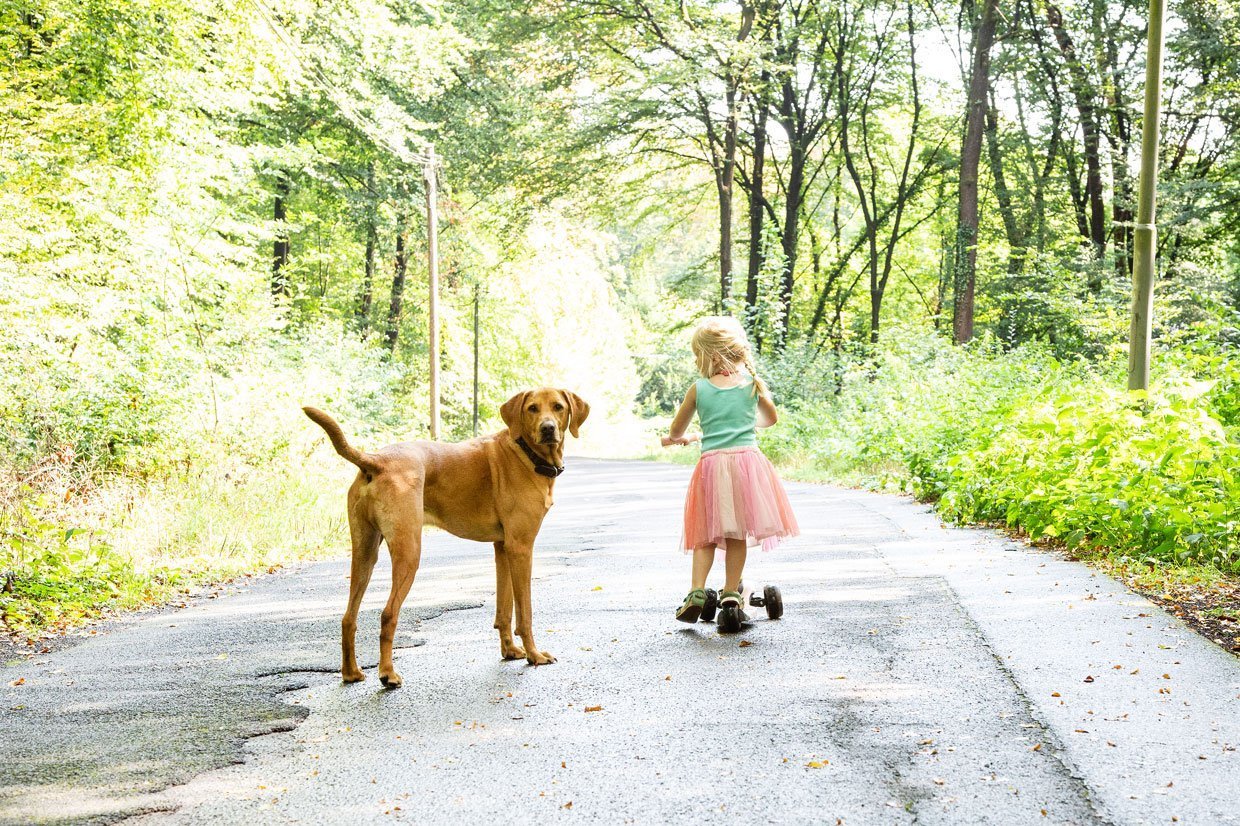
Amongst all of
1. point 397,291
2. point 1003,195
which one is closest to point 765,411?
point 1003,195

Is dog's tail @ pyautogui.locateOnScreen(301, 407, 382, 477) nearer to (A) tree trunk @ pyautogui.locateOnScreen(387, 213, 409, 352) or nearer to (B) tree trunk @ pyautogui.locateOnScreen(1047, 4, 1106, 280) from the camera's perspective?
(B) tree trunk @ pyautogui.locateOnScreen(1047, 4, 1106, 280)

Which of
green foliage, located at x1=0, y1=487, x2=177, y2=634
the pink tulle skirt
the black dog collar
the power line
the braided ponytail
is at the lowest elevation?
green foliage, located at x1=0, y1=487, x2=177, y2=634

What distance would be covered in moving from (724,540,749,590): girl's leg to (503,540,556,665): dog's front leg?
1.25 m

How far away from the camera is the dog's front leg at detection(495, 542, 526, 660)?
5398mm

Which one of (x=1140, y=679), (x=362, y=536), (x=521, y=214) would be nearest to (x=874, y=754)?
(x=1140, y=679)

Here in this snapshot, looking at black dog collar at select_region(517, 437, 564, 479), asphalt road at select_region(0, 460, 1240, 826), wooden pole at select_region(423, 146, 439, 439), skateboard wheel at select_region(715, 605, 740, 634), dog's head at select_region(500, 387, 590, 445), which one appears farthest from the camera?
wooden pole at select_region(423, 146, 439, 439)

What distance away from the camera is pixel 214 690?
4875 millimetres

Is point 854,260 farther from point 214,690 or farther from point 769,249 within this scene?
point 214,690

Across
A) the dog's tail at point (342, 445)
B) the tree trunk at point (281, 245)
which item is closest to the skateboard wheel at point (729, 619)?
the dog's tail at point (342, 445)

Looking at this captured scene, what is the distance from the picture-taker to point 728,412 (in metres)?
6.28

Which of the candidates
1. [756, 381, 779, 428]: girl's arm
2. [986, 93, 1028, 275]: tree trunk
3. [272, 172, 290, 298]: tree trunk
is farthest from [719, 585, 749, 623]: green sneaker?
[986, 93, 1028, 275]: tree trunk

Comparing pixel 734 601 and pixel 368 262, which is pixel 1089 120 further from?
pixel 734 601

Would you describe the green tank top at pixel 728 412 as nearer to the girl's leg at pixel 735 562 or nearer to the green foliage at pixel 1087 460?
the girl's leg at pixel 735 562

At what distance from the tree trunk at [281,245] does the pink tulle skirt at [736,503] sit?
2304 cm
